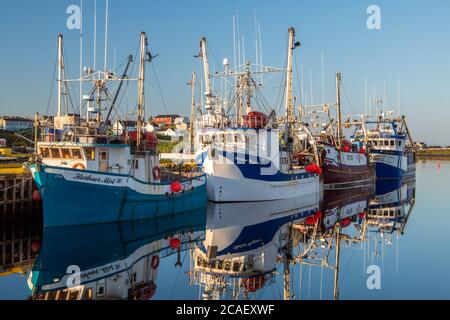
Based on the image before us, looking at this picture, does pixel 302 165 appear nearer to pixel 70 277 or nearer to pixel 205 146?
pixel 205 146

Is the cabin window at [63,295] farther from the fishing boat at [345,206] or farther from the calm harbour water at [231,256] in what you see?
the fishing boat at [345,206]

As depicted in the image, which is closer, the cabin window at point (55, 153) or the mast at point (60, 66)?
the cabin window at point (55, 153)

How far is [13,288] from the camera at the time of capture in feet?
51.6

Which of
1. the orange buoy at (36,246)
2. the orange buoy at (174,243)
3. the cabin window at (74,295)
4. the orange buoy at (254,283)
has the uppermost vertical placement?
the orange buoy at (36,246)

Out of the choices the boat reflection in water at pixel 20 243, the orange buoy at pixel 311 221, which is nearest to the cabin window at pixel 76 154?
the boat reflection in water at pixel 20 243

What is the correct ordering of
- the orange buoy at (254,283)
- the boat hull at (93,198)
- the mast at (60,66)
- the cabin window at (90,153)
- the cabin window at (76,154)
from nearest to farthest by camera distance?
the orange buoy at (254,283) < the boat hull at (93,198) < the cabin window at (90,153) < the cabin window at (76,154) < the mast at (60,66)

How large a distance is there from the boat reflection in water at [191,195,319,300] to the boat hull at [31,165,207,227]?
401cm

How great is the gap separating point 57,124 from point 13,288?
13317 mm

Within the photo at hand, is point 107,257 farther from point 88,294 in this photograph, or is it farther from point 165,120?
point 165,120

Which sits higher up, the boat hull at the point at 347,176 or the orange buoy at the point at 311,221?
the boat hull at the point at 347,176

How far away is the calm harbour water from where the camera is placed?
54.1 feet

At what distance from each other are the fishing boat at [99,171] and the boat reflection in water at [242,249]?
4.09 metres

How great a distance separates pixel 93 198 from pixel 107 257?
5.68 meters

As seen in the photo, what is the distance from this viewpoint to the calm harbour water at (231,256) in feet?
54.1
